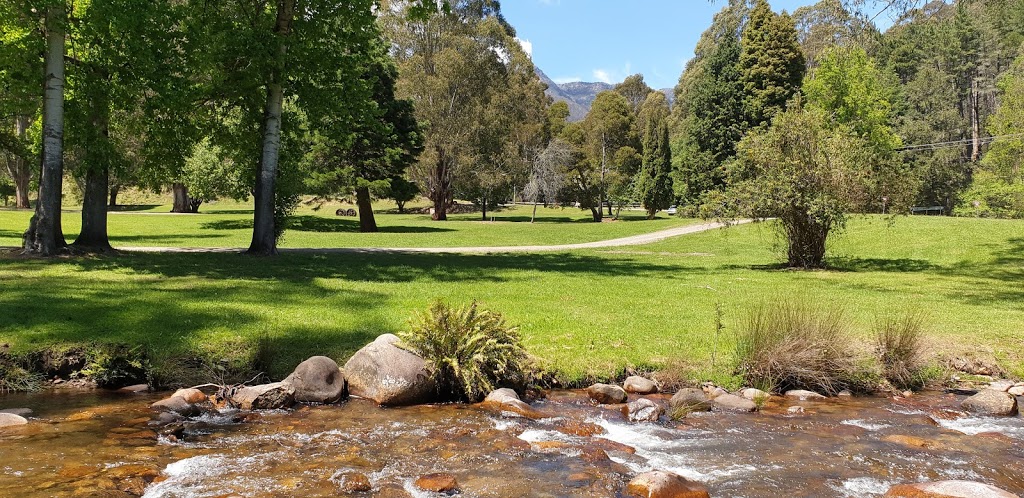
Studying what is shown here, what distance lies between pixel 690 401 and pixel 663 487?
104 inches

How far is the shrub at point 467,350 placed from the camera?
7.86m

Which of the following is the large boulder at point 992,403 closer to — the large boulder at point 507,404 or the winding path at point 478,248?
the large boulder at point 507,404

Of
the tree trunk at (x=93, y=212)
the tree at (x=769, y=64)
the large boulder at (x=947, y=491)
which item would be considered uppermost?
the tree at (x=769, y=64)

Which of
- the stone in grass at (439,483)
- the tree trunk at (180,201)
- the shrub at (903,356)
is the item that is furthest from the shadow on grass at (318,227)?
the stone in grass at (439,483)

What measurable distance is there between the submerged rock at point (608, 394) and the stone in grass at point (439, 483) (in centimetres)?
282

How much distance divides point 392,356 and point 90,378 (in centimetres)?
375

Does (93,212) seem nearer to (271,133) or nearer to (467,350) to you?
(271,133)

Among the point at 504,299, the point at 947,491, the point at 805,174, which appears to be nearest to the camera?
the point at 947,491

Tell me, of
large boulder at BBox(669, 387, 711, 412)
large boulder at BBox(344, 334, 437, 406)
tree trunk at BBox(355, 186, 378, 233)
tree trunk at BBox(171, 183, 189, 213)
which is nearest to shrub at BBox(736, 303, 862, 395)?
large boulder at BBox(669, 387, 711, 412)

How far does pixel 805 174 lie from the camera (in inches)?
720

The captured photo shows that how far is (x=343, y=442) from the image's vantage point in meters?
6.47

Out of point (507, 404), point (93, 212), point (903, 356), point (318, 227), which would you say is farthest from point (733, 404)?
point (318, 227)

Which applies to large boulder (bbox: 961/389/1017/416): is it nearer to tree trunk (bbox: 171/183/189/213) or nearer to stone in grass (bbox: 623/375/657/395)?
stone in grass (bbox: 623/375/657/395)

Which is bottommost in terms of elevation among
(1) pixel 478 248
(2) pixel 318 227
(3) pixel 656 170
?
(1) pixel 478 248
